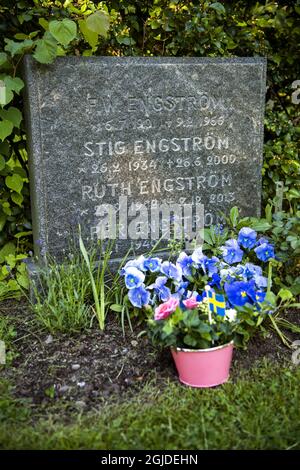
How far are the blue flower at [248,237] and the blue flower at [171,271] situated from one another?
0.46m

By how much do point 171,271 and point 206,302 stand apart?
0.43m

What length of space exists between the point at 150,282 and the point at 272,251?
0.70 meters

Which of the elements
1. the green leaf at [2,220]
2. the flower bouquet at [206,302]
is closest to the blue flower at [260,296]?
the flower bouquet at [206,302]

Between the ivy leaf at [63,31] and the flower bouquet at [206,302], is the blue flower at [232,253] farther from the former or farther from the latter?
the ivy leaf at [63,31]

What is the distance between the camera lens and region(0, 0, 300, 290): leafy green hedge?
3463 mm

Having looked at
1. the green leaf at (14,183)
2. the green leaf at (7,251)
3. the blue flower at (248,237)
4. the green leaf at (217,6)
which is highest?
the green leaf at (217,6)

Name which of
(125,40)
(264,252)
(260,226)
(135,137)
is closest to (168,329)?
(264,252)

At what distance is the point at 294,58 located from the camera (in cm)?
419

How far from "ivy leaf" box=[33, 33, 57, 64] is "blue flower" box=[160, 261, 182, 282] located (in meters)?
1.27

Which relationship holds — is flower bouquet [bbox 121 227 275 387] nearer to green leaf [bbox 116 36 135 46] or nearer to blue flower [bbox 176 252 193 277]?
blue flower [bbox 176 252 193 277]

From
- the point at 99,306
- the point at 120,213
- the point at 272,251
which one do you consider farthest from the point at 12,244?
A: the point at 272,251

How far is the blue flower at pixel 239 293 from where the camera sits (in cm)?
253

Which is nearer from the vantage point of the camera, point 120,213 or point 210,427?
point 210,427

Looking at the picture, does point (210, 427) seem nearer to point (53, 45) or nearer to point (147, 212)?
point (147, 212)
